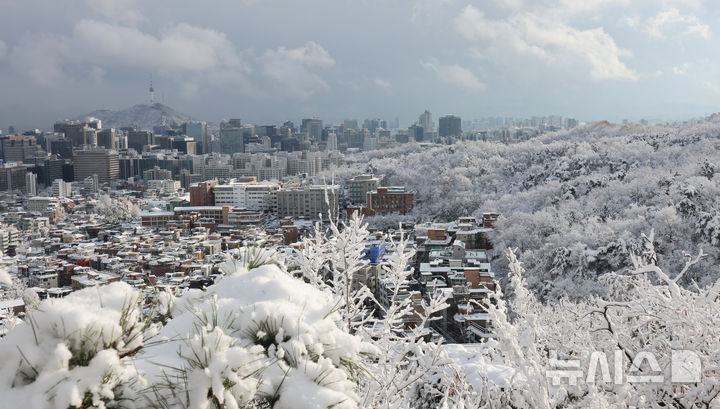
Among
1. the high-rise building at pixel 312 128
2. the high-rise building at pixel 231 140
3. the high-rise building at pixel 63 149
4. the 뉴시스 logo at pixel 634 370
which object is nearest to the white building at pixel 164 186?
the high-rise building at pixel 63 149

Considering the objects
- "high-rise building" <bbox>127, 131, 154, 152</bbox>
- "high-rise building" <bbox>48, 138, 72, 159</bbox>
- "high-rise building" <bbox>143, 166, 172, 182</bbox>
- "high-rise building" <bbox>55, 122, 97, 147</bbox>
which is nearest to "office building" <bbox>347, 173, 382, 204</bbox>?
"high-rise building" <bbox>143, 166, 172, 182</bbox>

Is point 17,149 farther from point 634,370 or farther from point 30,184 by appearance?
point 634,370

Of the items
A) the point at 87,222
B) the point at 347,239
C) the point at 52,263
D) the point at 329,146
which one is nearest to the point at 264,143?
the point at 329,146

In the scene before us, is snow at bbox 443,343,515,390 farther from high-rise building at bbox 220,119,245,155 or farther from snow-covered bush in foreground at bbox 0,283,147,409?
high-rise building at bbox 220,119,245,155

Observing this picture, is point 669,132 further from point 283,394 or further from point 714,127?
point 283,394

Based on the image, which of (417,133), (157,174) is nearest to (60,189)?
(157,174)

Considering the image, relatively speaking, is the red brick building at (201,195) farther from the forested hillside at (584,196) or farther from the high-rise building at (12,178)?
the high-rise building at (12,178)
